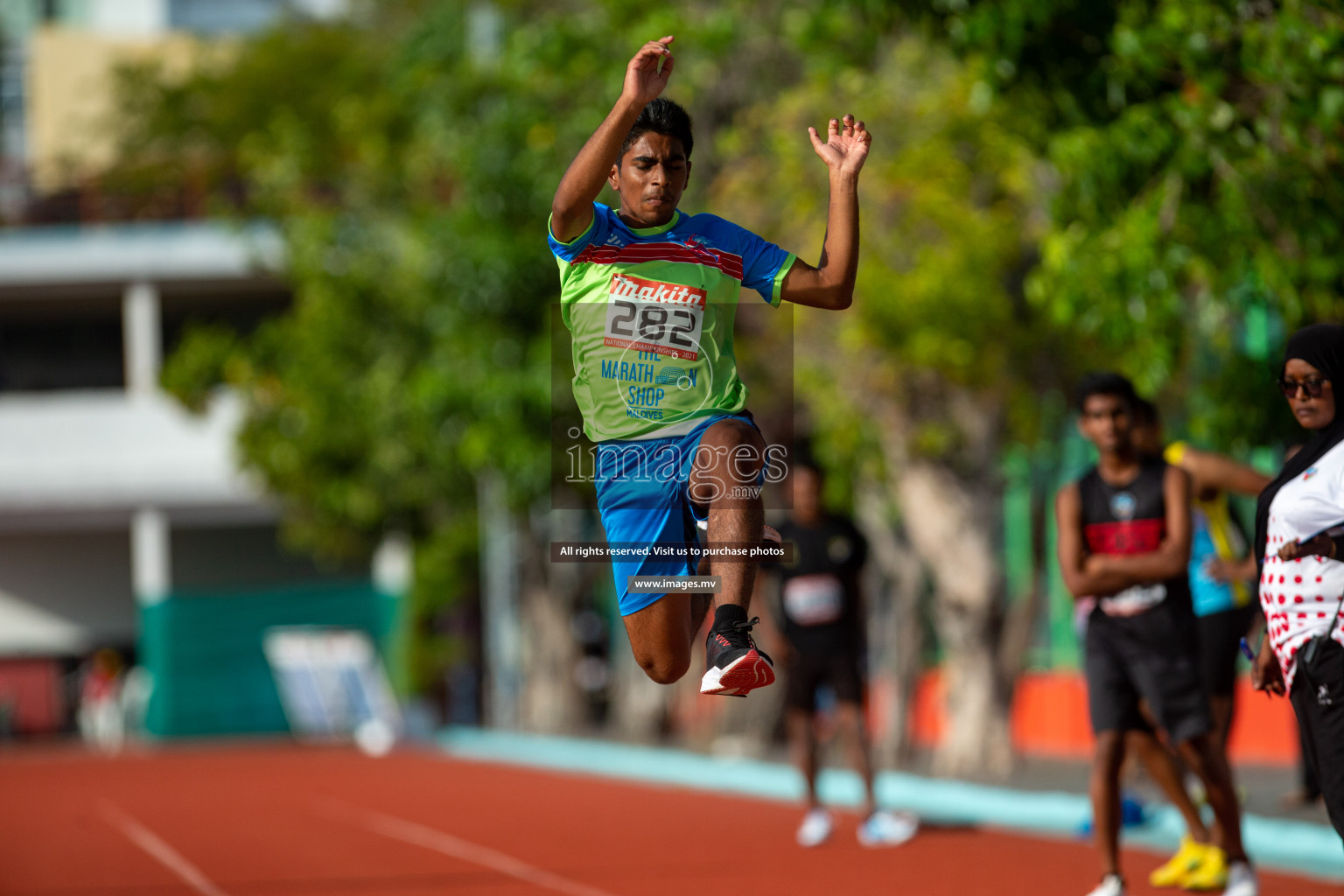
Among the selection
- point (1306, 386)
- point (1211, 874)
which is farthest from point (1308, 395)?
point (1211, 874)

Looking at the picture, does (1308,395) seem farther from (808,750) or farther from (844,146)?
(808,750)

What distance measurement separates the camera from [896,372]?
1508 cm

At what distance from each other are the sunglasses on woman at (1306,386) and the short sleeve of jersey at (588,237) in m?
2.36

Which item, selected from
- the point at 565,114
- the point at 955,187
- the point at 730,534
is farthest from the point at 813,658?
the point at 565,114

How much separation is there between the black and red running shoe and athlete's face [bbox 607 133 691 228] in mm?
1244

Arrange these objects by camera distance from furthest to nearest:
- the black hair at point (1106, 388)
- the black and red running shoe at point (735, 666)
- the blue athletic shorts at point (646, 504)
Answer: the black hair at point (1106, 388) < the blue athletic shorts at point (646, 504) < the black and red running shoe at point (735, 666)

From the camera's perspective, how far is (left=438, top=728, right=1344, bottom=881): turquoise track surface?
31.8 ft

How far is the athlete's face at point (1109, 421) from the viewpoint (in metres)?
7.95

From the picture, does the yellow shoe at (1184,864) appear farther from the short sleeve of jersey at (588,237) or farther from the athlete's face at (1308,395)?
the short sleeve of jersey at (588,237)

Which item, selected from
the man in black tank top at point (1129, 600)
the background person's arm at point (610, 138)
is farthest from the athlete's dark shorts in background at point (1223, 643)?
the background person's arm at point (610, 138)


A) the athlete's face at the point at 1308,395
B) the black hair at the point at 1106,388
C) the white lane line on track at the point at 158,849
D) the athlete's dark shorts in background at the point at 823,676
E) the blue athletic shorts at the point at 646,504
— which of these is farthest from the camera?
the athlete's dark shorts in background at the point at 823,676

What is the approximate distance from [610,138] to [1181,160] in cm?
503

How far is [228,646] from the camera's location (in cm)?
3180

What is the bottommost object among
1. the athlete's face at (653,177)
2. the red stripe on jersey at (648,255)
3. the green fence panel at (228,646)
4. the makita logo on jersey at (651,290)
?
the green fence panel at (228,646)
